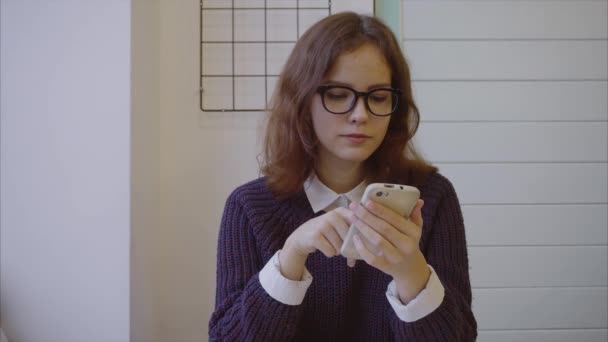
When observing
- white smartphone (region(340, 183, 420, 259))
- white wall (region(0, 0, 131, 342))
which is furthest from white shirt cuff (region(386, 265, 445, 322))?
white wall (region(0, 0, 131, 342))

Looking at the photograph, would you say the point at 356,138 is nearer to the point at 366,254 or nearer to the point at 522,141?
the point at 366,254


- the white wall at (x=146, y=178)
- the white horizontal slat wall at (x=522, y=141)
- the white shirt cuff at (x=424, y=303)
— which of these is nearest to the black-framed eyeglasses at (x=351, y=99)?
the white shirt cuff at (x=424, y=303)

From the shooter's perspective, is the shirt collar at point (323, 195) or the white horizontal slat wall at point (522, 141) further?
the white horizontal slat wall at point (522, 141)

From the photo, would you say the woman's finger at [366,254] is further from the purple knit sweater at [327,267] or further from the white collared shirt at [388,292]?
the purple knit sweater at [327,267]

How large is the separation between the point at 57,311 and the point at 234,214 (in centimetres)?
64

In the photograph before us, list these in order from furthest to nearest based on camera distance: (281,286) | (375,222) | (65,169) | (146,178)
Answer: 1. (146,178)
2. (65,169)
3. (281,286)
4. (375,222)

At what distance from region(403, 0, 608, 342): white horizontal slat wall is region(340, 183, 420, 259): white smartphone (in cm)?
89

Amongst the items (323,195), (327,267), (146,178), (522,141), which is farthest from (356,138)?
(522,141)

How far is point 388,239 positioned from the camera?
1.74 feet

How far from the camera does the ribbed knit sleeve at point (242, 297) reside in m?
0.63

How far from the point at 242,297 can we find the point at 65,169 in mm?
682

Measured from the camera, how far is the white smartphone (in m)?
0.51

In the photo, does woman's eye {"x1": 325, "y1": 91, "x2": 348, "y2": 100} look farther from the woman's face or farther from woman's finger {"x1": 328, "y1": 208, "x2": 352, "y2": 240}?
woman's finger {"x1": 328, "y1": 208, "x2": 352, "y2": 240}

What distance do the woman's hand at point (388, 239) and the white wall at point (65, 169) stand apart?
748 mm
